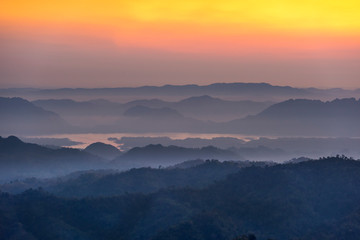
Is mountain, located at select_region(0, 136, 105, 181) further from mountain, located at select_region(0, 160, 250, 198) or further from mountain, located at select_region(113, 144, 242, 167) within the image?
mountain, located at select_region(0, 160, 250, 198)

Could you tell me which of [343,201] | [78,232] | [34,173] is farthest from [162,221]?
[34,173]

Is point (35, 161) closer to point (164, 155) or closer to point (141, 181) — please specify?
point (164, 155)

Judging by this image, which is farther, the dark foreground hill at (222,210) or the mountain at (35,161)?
the mountain at (35,161)

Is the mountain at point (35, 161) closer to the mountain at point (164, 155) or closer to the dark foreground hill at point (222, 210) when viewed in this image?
the mountain at point (164, 155)

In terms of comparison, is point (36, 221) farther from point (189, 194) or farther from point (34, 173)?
point (34, 173)

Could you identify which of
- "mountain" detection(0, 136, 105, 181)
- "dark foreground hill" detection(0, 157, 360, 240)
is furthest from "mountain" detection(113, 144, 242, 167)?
"dark foreground hill" detection(0, 157, 360, 240)

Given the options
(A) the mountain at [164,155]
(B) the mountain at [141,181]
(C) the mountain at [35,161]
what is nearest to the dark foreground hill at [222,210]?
(B) the mountain at [141,181]
